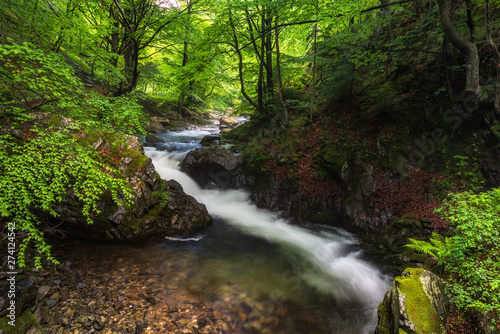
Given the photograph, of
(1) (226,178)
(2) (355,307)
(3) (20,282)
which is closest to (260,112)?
(1) (226,178)

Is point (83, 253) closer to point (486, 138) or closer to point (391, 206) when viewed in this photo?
point (391, 206)

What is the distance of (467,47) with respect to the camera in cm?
546

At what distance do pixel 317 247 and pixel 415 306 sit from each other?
4.36m

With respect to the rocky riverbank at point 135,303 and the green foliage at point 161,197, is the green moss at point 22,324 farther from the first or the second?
the green foliage at point 161,197

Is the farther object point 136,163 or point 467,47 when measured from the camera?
point 136,163

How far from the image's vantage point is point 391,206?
7039mm

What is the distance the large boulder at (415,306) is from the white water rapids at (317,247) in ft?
4.15

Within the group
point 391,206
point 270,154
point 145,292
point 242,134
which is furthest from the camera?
point 242,134

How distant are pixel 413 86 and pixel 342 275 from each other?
25.1ft

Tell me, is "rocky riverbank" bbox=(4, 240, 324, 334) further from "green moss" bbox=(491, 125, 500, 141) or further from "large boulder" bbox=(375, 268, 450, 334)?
"green moss" bbox=(491, 125, 500, 141)

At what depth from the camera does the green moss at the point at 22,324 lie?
8.25ft

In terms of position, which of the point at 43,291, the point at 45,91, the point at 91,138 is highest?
the point at 45,91

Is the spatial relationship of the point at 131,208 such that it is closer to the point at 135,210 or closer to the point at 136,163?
the point at 135,210

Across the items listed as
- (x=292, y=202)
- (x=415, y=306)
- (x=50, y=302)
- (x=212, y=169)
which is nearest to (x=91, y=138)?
(x=50, y=302)
